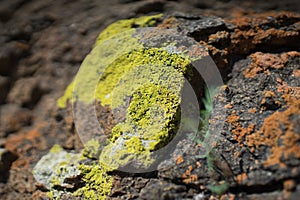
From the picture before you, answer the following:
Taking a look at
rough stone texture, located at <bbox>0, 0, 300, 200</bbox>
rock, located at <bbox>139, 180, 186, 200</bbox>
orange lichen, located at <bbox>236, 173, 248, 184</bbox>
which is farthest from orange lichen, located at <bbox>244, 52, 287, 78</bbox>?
rock, located at <bbox>139, 180, 186, 200</bbox>

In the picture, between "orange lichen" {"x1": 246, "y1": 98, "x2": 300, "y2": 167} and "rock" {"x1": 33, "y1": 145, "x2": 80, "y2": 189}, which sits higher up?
"orange lichen" {"x1": 246, "y1": 98, "x2": 300, "y2": 167}

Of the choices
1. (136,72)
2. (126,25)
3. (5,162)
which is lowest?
(5,162)

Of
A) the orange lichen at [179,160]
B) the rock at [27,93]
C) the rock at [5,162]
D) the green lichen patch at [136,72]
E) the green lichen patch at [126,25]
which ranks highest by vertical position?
the green lichen patch at [126,25]

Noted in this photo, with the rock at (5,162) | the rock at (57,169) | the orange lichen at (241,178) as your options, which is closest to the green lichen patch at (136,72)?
the rock at (57,169)

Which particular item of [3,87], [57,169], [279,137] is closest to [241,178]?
[279,137]

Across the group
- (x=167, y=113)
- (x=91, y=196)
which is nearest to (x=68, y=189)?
(x=91, y=196)

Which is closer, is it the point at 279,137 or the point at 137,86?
the point at 279,137

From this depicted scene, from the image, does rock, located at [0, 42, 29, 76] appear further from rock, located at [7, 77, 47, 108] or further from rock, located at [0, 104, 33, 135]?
rock, located at [0, 104, 33, 135]

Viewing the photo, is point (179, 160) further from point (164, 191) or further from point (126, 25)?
point (126, 25)

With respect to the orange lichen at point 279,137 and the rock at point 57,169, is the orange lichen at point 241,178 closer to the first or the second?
the orange lichen at point 279,137

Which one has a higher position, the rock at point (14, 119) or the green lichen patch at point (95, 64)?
the green lichen patch at point (95, 64)
